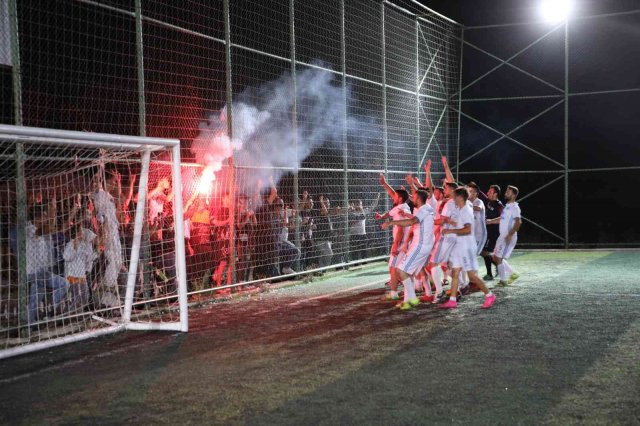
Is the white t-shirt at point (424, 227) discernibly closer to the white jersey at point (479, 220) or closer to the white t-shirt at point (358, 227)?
the white jersey at point (479, 220)

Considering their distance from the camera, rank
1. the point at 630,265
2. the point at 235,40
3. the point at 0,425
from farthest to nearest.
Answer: the point at 235,40, the point at 630,265, the point at 0,425

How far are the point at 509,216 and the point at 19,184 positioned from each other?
796cm

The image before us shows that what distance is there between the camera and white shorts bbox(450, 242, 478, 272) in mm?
9508

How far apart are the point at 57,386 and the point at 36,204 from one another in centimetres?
356

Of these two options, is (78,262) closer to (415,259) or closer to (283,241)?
(415,259)

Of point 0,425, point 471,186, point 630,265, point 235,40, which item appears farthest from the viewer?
point 235,40

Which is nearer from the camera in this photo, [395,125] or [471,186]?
[471,186]

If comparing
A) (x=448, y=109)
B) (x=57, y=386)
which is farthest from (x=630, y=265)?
(x=57, y=386)

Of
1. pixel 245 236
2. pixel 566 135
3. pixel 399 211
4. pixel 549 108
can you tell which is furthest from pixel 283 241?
pixel 549 108

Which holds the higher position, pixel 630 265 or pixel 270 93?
pixel 270 93

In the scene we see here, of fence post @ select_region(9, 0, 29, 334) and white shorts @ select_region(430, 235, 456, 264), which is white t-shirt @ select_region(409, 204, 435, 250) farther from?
fence post @ select_region(9, 0, 29, 334)

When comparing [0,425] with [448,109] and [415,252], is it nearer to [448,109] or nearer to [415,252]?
[415,252]

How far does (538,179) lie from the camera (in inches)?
766

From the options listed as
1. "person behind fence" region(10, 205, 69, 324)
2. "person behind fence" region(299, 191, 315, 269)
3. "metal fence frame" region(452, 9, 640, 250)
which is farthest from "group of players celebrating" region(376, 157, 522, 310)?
"metal fence frame" region(452, 9, 640, 250)
